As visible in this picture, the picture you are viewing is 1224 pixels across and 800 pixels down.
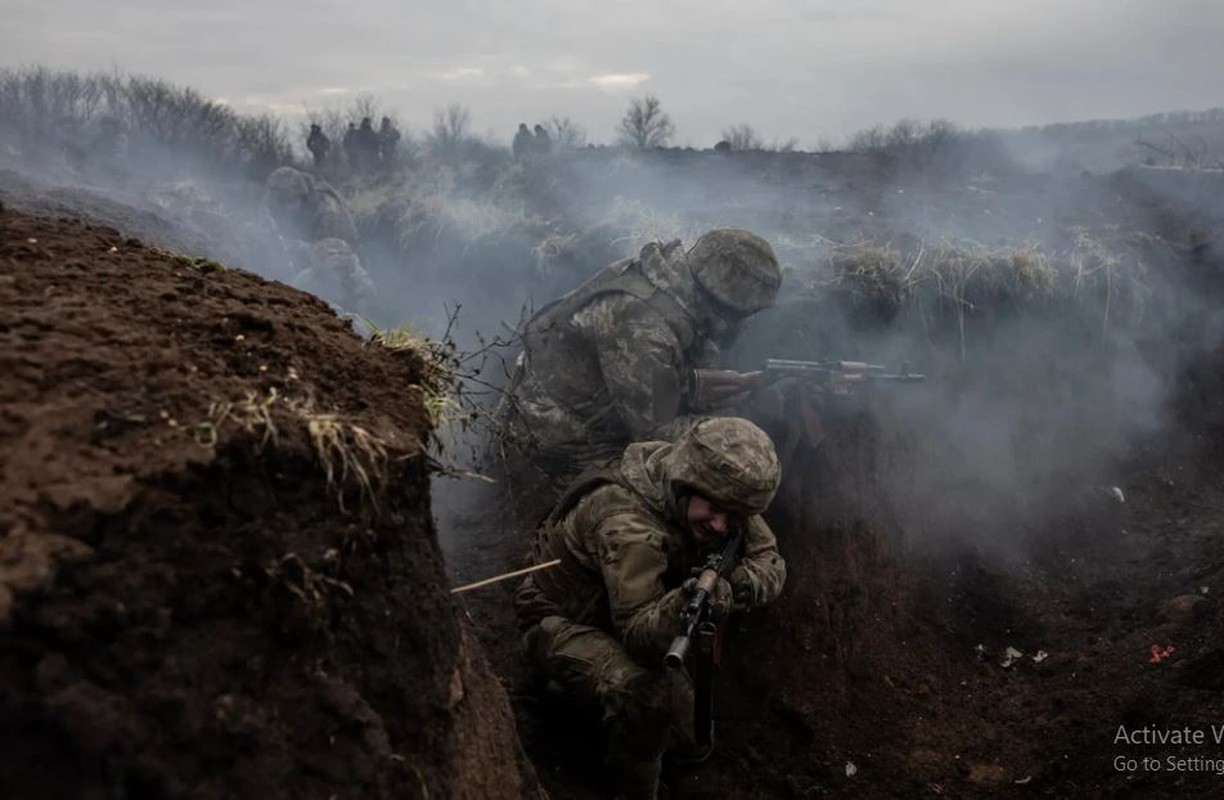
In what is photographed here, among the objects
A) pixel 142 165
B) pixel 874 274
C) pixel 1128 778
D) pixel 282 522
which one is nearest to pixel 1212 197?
pixel 874 274

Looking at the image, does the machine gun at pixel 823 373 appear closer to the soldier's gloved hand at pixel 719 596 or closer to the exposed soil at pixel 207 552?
the soldier's gloved hand at pixel 719 596

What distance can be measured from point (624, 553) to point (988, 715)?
2558 mm

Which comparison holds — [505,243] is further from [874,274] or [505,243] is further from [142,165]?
[142,165]

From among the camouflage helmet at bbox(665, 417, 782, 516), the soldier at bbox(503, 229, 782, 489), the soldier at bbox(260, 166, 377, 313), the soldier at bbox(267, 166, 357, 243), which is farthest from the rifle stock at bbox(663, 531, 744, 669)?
A: the soldier at bbox(267, 166, 357, 243)

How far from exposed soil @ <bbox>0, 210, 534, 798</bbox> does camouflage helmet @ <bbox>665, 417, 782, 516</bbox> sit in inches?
55.3

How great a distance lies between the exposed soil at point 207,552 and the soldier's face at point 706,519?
141cm

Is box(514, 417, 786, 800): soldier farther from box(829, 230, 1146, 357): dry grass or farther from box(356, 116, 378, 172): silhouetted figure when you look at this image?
box(356, 116, 378, 172): silhouetted figure

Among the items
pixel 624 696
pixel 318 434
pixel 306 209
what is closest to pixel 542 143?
pixel 306 209

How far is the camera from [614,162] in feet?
45.2

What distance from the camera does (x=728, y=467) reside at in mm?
3609

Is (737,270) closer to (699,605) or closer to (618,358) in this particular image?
(618,358)

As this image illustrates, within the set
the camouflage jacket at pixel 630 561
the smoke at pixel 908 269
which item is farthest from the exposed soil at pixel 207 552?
the camouflage jacket at pixel 630 561

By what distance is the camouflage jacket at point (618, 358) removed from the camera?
5344mm

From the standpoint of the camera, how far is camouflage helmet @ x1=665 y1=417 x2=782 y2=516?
11.9ft
